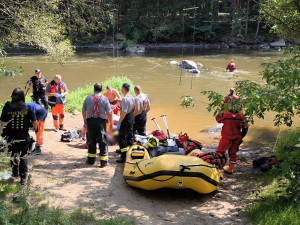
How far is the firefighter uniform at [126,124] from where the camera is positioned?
21.4 feet

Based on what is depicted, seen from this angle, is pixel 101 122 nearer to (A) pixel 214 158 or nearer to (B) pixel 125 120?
(B) pixel 125 120

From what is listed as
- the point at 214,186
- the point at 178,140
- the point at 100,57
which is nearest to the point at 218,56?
the point at 100,57

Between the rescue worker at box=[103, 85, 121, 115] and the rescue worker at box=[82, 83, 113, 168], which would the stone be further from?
the rescue worker at box=[82, 83, 113, 168]

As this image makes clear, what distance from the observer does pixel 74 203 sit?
4.84 m

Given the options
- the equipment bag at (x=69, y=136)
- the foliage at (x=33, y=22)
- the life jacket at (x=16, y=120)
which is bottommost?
the equipment bag at (x=69, y=136)

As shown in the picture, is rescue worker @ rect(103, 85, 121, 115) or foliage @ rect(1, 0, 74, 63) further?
rescue worker @ rect(103, 85, 121, 115)

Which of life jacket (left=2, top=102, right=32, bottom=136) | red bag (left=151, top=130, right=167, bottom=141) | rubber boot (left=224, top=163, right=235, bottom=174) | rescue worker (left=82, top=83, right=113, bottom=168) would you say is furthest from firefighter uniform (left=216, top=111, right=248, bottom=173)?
life jacket (left=2, top=102, right=32, bottom=136)

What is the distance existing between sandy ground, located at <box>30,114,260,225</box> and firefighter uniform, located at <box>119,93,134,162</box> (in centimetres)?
40

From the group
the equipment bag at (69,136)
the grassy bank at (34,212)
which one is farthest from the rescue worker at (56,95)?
the grassy bank at (34,212)

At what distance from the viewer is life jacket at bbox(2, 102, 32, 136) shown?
197 inches

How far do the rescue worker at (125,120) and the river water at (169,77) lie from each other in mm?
2118

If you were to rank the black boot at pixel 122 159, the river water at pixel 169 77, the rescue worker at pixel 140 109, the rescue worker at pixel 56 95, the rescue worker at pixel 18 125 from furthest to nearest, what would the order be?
the river water at pixel 169 77, the rescue worker at pixel 56 95, the rescue worker at pixel 140 109, the black boot at pixel 122 159, the rescue worker at pixel 18 125

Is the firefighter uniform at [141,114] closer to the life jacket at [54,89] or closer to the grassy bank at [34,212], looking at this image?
the life jacket at [54,89]

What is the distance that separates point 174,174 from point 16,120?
2.56 meters
